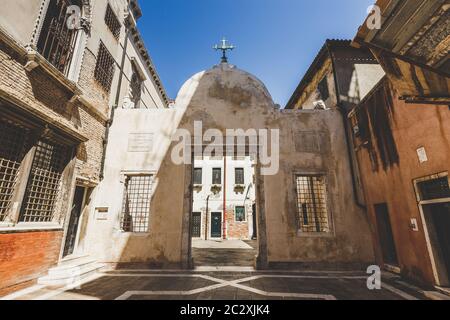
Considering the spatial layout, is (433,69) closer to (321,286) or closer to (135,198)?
(321,286)

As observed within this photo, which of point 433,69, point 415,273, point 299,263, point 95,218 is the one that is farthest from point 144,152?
point 415,273

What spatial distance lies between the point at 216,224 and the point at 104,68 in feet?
51.3

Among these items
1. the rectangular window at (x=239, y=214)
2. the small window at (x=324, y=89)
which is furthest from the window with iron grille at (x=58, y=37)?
the rectangular window at (x=239, y=214)

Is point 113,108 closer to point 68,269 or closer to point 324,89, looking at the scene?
point 68,269

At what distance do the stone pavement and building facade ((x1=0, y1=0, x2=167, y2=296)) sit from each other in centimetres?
134

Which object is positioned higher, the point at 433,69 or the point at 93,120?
the point at 93,120

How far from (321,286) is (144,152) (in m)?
7.21

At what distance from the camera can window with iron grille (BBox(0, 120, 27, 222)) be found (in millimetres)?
5016

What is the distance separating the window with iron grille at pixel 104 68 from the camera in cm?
851

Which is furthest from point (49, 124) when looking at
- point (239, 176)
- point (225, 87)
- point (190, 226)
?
point (239, 176)

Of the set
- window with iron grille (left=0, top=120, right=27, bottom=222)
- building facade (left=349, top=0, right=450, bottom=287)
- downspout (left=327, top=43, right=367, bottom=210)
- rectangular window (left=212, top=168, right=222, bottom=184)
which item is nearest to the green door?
rectangular window (left=212, top=168, right=222, bottom=184)

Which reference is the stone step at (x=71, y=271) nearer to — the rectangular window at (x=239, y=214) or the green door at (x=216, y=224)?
the green door at (x=216, y=224)

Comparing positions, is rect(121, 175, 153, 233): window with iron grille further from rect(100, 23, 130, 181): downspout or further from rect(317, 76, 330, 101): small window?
rect(317, 76, 330, 101): small window
